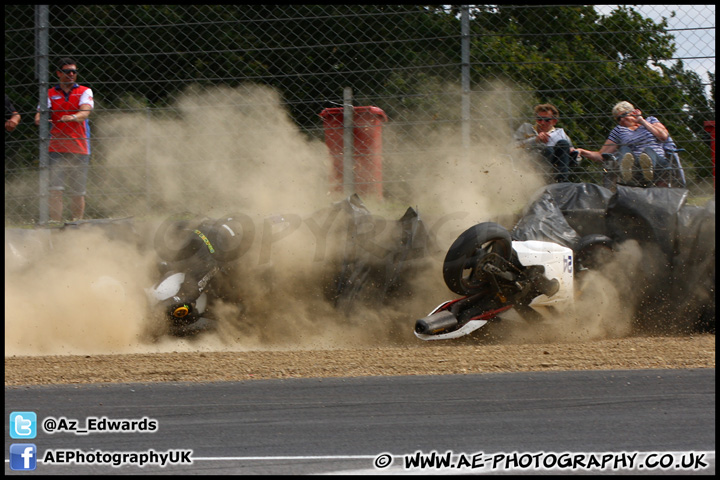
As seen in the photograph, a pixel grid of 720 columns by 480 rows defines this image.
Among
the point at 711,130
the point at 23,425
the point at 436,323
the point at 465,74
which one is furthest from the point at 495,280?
the point at 23,425

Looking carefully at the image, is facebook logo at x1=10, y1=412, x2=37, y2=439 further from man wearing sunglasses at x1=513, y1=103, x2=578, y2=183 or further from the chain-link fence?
man wearing sunglasses at x1=513, y1=103, x2=578, y2=183

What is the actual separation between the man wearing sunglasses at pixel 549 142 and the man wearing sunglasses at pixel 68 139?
315 cm

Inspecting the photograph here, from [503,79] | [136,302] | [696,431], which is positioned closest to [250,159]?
[136,302]

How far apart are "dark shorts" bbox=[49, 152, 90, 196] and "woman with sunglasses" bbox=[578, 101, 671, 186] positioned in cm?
360

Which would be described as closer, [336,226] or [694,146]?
[336,226]

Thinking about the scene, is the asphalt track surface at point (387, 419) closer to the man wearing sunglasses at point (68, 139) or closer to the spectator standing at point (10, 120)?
the man wearing sunglasses at point (68, 139)

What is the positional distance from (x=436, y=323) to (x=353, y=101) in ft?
6.17

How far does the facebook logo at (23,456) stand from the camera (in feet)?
9.82

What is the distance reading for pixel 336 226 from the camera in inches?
218

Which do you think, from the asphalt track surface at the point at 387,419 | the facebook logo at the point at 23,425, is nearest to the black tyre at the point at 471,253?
the asphalt track surface at the point at 387,419

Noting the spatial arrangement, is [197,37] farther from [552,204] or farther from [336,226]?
[552,204]

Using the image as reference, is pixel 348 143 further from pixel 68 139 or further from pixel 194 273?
pixel 68 139

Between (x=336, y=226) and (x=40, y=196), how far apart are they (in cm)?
222

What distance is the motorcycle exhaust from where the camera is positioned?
5039mm
